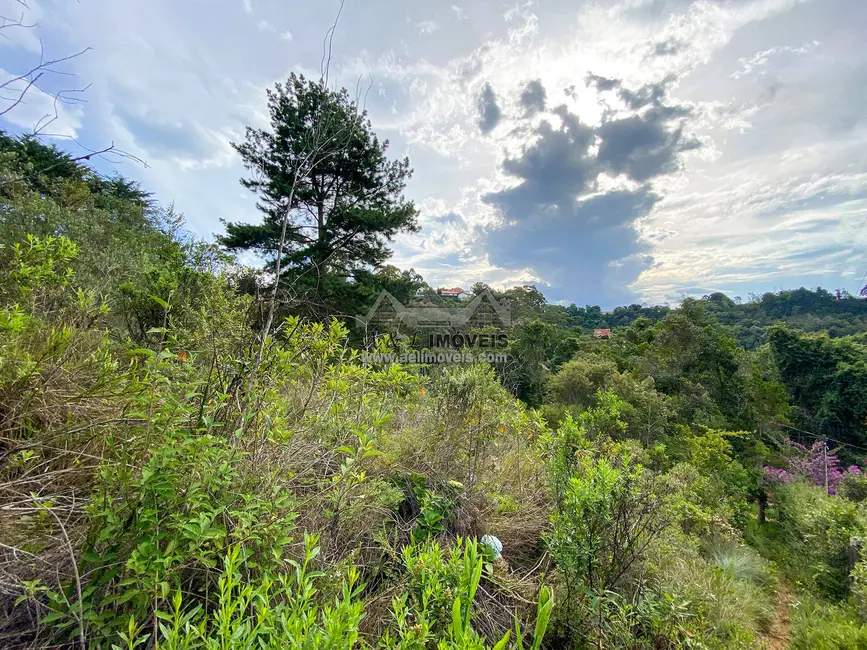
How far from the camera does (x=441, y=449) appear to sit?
7.45 feet

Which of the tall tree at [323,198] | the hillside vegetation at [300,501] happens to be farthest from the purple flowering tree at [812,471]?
the tall tree at [323,198]

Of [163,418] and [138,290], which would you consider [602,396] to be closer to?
[163,418]

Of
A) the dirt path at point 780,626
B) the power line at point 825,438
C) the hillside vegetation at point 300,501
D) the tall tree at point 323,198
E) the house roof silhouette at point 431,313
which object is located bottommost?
the power line at point 825,438

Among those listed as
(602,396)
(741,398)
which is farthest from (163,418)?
(741,398)

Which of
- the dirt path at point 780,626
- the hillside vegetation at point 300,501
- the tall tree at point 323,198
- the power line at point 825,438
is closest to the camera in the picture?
the hillside vegetation at point 300,501

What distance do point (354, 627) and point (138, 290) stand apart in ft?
12.3

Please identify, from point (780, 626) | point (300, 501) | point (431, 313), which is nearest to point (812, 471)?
point (780, 626)

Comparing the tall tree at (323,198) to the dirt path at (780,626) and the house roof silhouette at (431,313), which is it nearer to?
the house roof silhouette at (431,313)

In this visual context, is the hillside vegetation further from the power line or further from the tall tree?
the power line

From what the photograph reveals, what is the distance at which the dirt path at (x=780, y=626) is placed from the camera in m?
2.88

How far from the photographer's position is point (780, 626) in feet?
11.2

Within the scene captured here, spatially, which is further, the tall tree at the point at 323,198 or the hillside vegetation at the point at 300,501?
the tall tree at the point at 323,198

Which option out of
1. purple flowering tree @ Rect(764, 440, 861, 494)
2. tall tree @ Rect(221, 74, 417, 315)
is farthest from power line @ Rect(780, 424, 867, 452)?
tall tree @ Rect(221, 74, 417, 315)

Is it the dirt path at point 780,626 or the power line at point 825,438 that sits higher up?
the dirt path at point 780,626
